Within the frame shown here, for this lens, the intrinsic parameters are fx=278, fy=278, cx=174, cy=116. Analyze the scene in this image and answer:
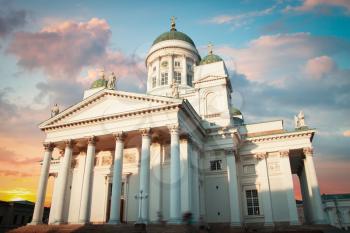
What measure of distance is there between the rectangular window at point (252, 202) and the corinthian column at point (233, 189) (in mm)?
2649

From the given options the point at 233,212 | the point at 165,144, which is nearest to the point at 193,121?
the point at 165,144

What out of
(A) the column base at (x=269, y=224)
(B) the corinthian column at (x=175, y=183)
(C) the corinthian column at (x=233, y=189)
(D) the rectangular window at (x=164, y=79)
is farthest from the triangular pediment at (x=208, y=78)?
(A) the column base at (x=269, y=224)

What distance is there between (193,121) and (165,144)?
12.3 ft

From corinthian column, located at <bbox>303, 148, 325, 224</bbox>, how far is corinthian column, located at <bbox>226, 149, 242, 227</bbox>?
26.0 ft

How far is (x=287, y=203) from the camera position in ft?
95.4

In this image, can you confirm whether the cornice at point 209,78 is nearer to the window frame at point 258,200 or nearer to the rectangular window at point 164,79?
the rectangular window at point 164,79

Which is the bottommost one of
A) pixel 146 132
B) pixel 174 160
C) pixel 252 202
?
pixel 252 202

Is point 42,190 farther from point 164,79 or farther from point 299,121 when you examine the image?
point 299,121

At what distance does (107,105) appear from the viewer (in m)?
27.7

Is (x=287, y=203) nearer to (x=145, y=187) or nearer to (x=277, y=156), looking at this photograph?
(x=277, y=156)

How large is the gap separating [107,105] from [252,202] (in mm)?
18681

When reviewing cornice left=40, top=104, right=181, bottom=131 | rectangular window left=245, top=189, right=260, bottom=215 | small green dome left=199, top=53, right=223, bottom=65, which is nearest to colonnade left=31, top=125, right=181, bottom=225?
cornice left=40, top=104, right=181, bottom=131

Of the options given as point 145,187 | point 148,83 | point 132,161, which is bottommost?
point 145,187

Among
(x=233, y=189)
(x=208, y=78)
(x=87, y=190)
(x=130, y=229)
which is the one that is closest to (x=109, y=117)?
(x=87, y=190)
